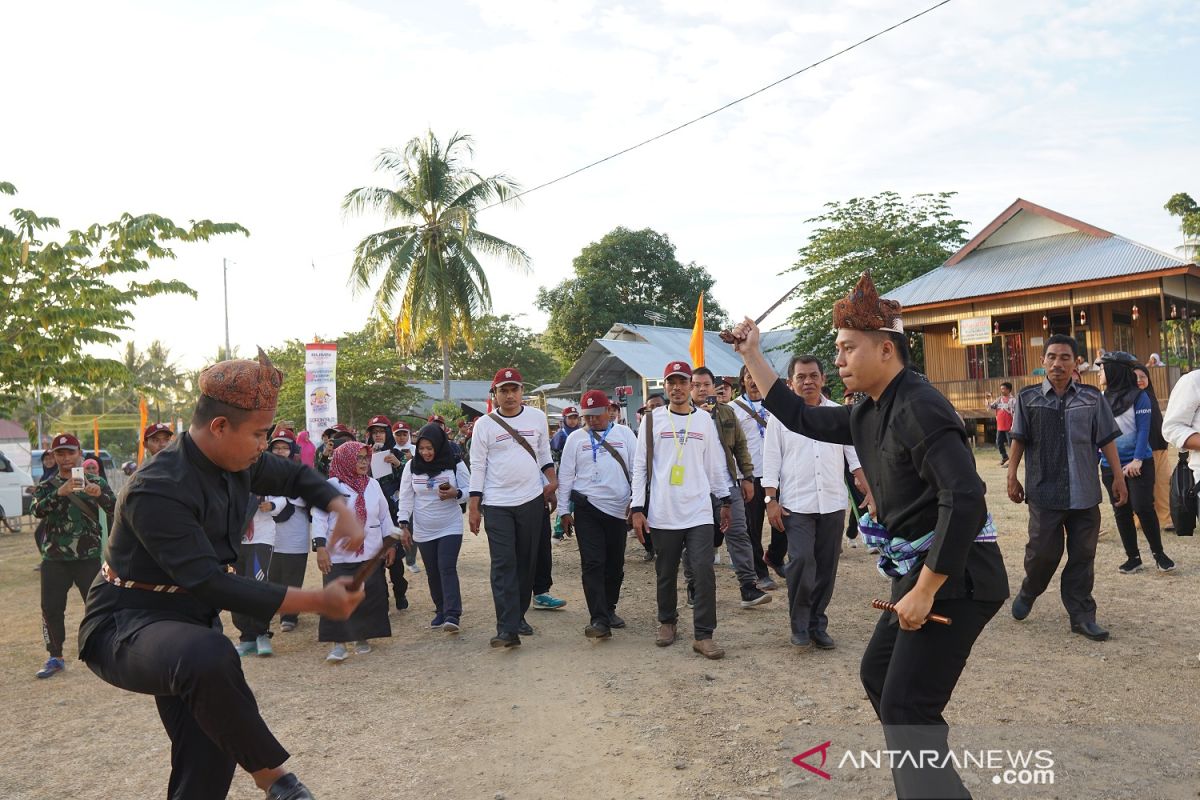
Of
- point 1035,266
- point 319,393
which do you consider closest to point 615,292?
point 1035,266

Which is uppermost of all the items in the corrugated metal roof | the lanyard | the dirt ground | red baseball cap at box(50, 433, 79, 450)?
the corrugated metal roof

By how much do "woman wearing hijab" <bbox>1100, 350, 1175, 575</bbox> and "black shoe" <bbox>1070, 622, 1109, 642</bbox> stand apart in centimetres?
181

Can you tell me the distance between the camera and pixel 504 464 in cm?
686

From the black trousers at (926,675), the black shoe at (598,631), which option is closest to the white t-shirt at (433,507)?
the black shoe at (598,631)

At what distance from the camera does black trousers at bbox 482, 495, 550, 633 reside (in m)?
6.64

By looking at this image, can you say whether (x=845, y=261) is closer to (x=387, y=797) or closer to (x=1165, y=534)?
(x=1165, y=534)

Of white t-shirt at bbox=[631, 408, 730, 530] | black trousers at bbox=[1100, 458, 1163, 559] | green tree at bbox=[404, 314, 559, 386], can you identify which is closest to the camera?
white t-shirt at bbox=[631, 408, 730, 530]

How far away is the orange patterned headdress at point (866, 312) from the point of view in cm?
318

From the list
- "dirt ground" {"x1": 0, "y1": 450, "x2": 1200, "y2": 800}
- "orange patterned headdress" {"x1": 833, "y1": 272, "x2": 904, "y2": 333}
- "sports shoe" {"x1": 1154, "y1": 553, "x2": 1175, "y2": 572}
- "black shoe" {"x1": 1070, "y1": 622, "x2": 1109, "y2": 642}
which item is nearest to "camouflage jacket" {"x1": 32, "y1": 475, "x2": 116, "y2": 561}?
"dirt ground" {"x1": 0, "y1": 450, "x2": 1200, "y2": 800}

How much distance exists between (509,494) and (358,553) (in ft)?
4.39

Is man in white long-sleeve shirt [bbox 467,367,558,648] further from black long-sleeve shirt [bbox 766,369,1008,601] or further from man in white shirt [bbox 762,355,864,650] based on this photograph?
black long-sleeve shirt [bbox 766,369,1008,601]

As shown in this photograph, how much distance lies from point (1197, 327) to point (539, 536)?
20.5 metres

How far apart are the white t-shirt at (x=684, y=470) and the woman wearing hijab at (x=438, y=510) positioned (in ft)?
6.10

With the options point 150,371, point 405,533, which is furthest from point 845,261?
point 150,371
